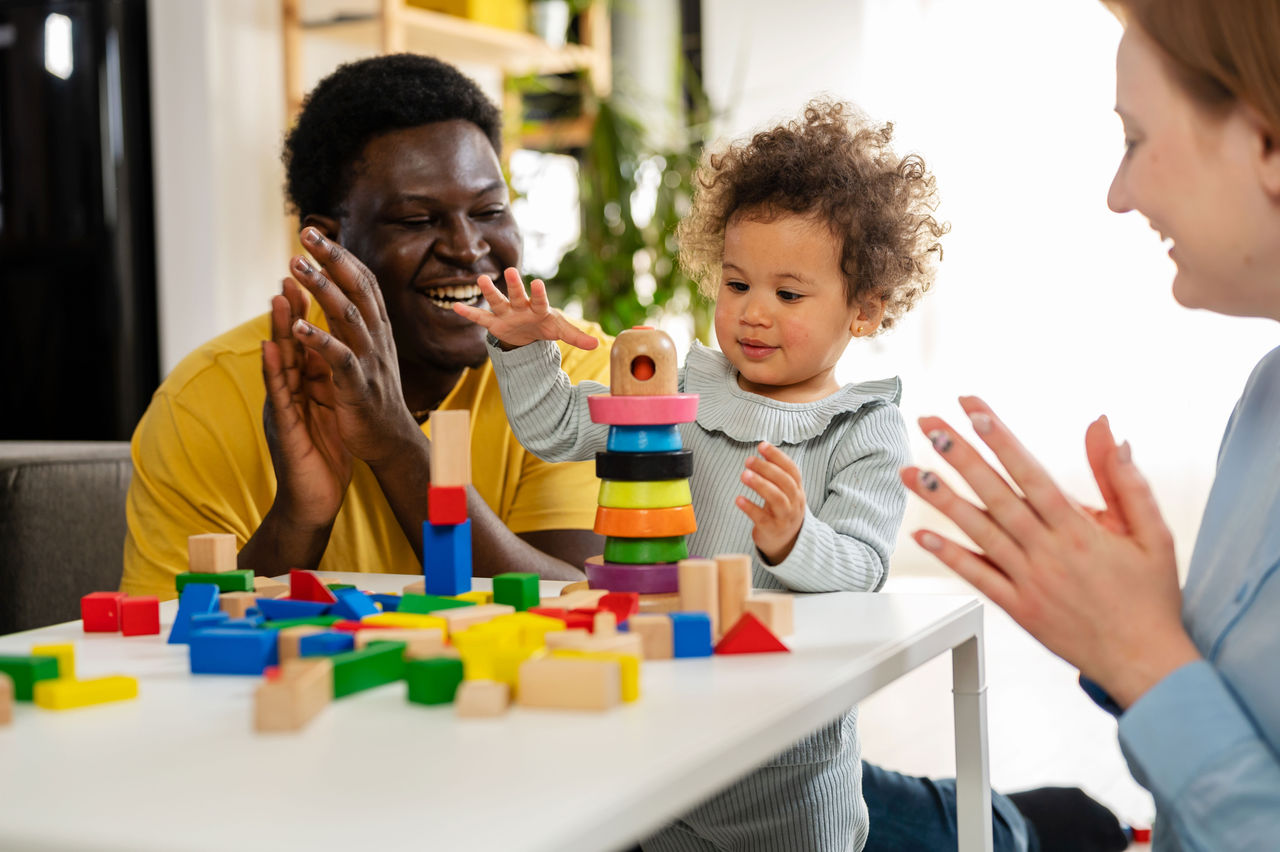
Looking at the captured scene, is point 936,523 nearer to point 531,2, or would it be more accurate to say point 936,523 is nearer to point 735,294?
point 531,2

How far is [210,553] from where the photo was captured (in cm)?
97

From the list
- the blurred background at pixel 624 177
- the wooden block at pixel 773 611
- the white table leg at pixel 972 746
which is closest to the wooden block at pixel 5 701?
the wooden block at pixel 773 611

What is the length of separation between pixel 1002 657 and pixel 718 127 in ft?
6.73

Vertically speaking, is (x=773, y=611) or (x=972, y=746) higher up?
(x=773, y=611)

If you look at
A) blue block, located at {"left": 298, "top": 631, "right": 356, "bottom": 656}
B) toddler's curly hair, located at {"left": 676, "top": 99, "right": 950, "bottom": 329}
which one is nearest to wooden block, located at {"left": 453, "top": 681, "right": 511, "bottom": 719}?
blue block, located at {"left": 298, "top": 631, "right": 356, "bottom": 656}

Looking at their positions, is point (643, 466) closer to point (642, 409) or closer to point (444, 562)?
point (642, 409)

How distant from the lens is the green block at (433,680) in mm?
682

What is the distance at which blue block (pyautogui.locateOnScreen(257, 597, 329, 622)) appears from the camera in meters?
0.88

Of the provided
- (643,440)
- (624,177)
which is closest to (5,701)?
(643,440)

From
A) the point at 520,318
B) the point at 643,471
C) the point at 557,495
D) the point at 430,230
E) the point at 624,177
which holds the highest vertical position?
the point at 624,177

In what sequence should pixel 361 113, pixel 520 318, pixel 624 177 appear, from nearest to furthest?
1. pixel 520 318
2. pixel 361 113
3. pixel 624 177

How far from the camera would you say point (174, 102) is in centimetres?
311

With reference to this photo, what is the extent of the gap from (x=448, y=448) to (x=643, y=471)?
0.50ft

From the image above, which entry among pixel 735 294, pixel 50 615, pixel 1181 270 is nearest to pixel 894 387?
pixel 735 294
